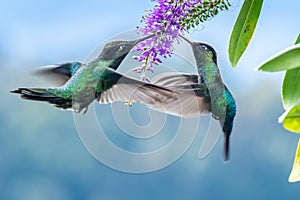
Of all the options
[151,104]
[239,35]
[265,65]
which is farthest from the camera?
[151,104]

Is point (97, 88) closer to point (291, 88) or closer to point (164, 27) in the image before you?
point (164, 27)

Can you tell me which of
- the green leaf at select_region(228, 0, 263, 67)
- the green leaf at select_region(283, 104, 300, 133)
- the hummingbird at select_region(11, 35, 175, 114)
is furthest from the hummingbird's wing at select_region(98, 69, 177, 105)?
the green leaf at select_region(283, 104, 300, 133)

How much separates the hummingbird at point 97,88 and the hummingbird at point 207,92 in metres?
0.03

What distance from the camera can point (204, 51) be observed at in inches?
→ 25.1

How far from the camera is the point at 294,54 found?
348 mm

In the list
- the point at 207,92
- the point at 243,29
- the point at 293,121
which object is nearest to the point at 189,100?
the point at 207,92

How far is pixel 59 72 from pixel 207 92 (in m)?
0.24

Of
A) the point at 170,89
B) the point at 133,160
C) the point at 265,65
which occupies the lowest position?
the point at 133,160

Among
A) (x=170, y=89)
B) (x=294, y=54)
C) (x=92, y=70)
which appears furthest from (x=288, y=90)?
(x=92, y=70)

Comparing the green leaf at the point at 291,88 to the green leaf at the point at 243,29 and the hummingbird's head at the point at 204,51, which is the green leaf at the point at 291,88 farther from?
the hummingbird's head at the point at 204,51

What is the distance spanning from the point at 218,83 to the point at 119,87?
136 millimetres

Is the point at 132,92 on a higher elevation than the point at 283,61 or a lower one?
lower

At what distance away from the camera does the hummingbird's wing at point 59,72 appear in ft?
2.34

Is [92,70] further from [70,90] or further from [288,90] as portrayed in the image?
[288,90]
